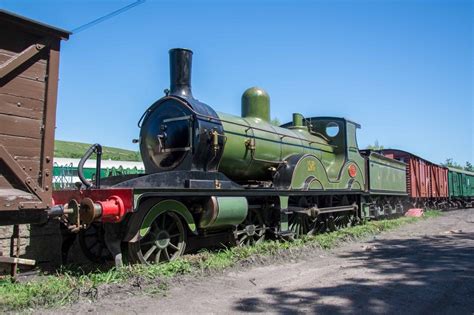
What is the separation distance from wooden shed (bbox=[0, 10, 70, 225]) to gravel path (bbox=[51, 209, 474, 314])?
125 centimetres

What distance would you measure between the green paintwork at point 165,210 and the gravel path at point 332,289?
1.05 metres

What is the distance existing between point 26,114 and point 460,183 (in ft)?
116

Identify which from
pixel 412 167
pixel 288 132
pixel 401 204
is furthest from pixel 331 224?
pixel 412 167

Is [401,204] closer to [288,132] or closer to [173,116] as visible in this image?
[288,132]

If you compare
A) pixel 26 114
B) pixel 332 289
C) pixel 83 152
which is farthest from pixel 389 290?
pixel 83 152

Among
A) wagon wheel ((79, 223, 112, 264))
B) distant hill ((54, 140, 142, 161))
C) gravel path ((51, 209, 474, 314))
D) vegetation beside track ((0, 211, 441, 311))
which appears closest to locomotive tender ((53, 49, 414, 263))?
vegetation beside track ((0, 211, 441, 311))

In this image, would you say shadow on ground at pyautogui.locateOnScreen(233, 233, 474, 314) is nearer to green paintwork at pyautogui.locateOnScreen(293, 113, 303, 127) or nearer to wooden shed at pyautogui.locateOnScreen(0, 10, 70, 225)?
wooden shed at pyautogui.locateOnScreen(0, 10, 70, 225)

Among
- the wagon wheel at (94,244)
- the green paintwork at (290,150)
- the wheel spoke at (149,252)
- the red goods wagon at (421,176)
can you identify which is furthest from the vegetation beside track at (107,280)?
the red goods wagon at (421,176)

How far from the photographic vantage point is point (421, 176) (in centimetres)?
2397

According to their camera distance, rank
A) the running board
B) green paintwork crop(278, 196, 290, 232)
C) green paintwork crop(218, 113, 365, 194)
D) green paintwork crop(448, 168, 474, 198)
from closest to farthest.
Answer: green paintwork crop(218, 113, 365, 194), green paintwork crop(278, 196, 290, 232), the running board, green paintwork crop(448, 168, 474, 198)

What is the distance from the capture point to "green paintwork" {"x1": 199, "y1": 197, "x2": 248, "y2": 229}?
743cm

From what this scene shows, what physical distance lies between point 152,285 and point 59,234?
2.77 meters

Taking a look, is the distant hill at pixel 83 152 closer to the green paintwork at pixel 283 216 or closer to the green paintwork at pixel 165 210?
the green paintwork at pixel 283 216

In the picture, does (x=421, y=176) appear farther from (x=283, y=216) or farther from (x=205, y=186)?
(x=205, y=186)
